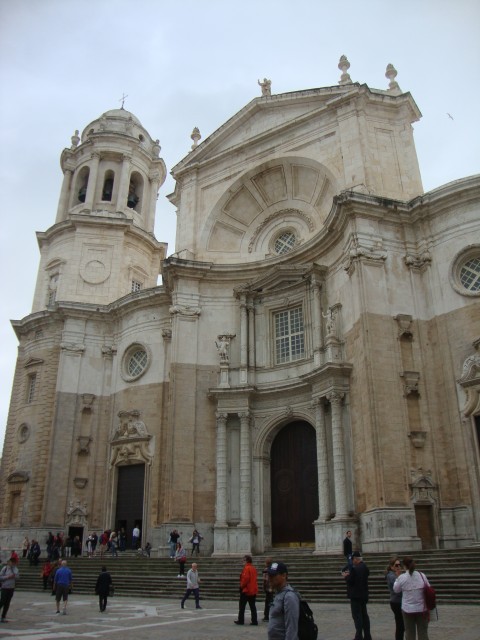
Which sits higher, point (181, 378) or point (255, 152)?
point (255, 152)

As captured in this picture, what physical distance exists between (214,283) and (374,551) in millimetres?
14428

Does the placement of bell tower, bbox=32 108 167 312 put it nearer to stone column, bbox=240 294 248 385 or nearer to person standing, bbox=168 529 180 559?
stone column, bbox=240 294 248 385

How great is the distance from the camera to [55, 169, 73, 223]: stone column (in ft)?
125

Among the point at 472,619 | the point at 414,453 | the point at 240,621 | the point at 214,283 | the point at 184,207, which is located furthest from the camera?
the point at 184,207

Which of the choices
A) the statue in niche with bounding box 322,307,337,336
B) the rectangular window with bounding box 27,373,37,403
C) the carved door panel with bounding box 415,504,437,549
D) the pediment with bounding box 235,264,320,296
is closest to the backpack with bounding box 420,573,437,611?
the carved door panel with bounding box 415,504,437,549

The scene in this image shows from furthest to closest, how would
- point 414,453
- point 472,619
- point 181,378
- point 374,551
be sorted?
point 181,378, point 414,453, point 374,551, point 472,619

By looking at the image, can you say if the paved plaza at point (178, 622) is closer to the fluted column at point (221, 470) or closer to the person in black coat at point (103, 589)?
the person in black coat at point (103, 589)

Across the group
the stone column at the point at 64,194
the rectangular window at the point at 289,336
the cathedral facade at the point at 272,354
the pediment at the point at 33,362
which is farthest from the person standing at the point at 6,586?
the stone column at the point at 64,194

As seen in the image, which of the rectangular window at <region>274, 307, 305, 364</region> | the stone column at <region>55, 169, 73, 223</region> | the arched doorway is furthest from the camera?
the stone column at <region>55, 169, 73, 223</region>

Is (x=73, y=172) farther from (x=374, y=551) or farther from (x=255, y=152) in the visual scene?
(x=374, y=551)

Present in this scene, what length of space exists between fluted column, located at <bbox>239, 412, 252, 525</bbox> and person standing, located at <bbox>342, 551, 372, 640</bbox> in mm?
14900

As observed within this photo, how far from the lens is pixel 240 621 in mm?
11719

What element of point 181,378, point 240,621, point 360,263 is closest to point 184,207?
point 181,378

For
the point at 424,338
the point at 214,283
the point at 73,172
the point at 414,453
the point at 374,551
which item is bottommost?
the point at 374,551
